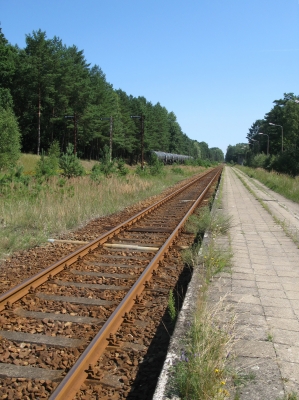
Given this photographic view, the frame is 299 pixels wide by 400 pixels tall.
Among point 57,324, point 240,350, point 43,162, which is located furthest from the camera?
point 43,162

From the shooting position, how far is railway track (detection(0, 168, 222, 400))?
10.7ft

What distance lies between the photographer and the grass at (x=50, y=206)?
904 cm

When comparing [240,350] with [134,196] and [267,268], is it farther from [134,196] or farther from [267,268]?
[134,196]

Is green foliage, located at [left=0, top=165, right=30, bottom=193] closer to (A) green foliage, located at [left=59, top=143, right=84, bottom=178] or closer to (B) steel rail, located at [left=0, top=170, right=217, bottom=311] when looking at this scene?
(A) green foliage, located at [left=59, top=143, right=84, bottom=178]

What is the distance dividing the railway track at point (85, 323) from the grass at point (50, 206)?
2.27 m

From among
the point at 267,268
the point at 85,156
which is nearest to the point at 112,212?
the point at 267,268

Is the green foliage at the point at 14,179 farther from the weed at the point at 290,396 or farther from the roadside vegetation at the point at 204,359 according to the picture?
the weed at the point at 290,396

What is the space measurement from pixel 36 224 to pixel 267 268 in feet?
19.8

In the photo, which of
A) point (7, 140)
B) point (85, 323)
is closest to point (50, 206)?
point (85, 323)

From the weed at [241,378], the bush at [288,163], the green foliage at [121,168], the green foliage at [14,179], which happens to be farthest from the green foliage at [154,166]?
the weed at [241,378]

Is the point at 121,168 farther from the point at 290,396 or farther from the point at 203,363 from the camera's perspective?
the point at 290,396

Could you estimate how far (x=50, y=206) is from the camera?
38.2 ft

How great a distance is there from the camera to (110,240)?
879cm

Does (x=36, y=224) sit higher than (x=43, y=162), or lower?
lower
